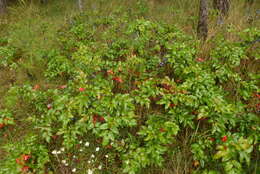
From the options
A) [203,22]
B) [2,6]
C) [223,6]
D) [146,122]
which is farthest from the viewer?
[2,6]

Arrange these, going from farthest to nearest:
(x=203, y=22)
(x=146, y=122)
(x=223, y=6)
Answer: (x=223, y=6) → (x=203, y=22) → (x=146, y=122)

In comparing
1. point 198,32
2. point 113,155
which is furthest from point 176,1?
point 113,155

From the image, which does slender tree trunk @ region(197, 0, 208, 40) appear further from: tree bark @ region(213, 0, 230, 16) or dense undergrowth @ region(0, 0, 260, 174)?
dense undergrowth @ region(0, 0, 260, 174)

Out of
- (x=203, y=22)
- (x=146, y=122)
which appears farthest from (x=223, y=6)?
(x=146, y=122)

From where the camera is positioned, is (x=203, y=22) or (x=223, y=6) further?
(x=223, y=6)

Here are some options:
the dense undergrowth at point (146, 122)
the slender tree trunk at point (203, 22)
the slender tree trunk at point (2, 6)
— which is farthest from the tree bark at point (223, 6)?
the slender tree trunk at point (2, 6)

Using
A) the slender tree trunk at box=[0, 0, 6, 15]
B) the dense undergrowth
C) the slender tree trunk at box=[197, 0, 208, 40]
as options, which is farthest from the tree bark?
the slender tree trunk at box=[0, 0, 6, 15]

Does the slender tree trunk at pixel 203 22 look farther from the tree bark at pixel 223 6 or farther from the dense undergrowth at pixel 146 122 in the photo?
the dense undergrowth at pixel 146 122

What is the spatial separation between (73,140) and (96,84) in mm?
606

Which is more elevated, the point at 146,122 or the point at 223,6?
the point at 223,6

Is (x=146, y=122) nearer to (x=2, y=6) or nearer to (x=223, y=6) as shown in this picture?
(x=223, y=6)

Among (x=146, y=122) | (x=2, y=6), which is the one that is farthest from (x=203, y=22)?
(x=2, y=6)

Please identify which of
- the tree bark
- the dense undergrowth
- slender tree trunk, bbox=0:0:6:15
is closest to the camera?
the dense undergrowth

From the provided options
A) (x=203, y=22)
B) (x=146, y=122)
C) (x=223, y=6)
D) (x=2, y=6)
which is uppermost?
(x=2, y=6)
